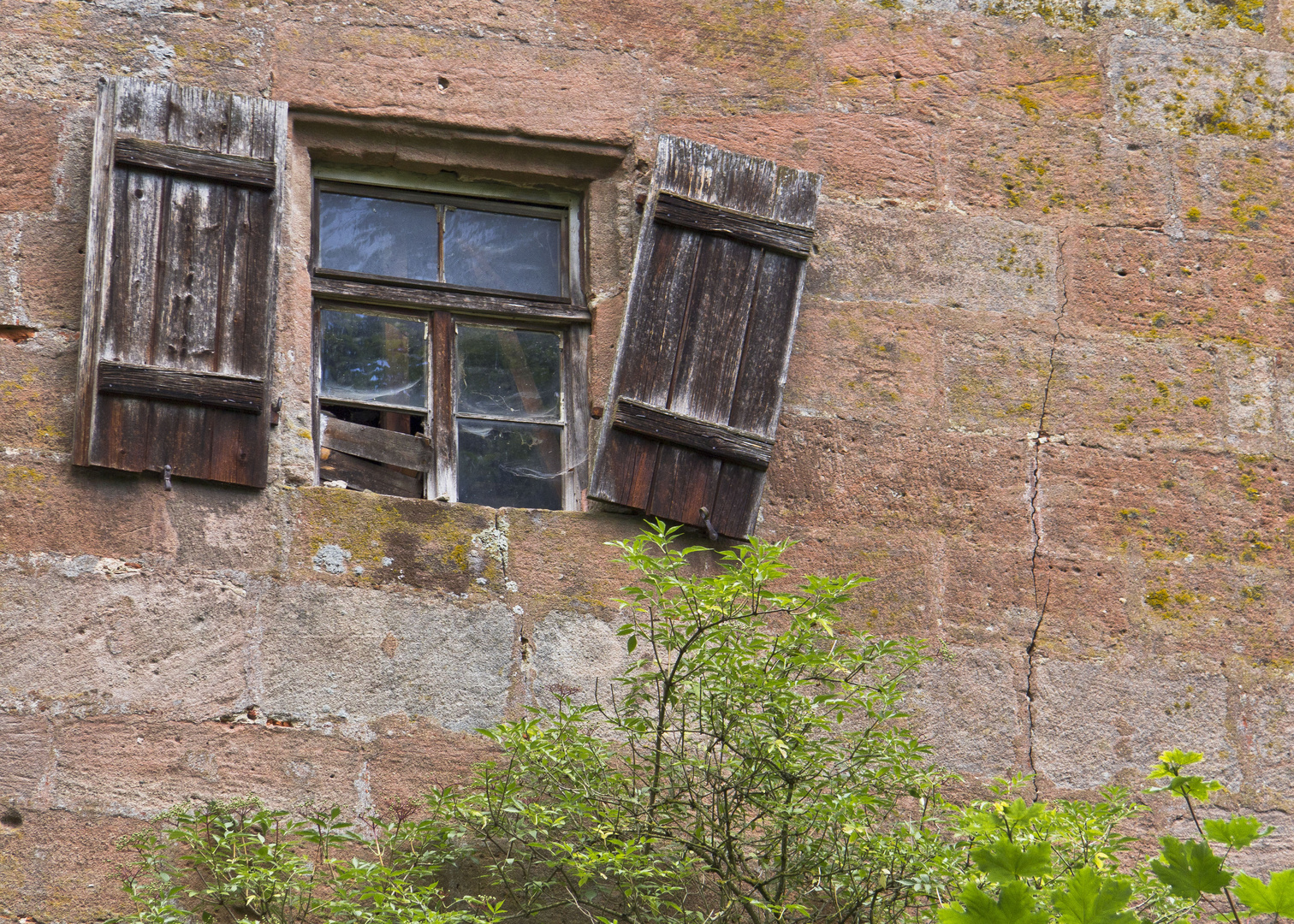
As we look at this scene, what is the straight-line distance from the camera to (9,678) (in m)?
3.08

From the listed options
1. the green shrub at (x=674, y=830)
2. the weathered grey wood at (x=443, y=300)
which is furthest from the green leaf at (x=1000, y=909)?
the weathered grey wood at (x=443, y=300)

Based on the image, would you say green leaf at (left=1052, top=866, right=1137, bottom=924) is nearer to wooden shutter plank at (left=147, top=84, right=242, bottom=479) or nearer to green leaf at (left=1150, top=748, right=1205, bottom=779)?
green leaf at (left=1150, top=748, right=1205, bottom=779)

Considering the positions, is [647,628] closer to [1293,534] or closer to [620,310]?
[620,310]

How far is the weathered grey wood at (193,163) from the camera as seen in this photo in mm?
3361

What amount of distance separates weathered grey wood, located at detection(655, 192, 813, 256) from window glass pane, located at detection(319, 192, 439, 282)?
670 mm

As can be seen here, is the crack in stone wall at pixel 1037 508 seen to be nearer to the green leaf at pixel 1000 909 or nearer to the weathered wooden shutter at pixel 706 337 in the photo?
the weathered wooden shutter at pixel 706 337

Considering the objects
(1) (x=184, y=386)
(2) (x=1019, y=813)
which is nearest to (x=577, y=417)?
(1) (x=184, y=386)

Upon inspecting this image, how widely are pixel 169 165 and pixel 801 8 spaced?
73.0 inches

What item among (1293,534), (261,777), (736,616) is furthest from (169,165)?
(1293,534)

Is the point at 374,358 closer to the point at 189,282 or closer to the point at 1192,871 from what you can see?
the point at 189,282

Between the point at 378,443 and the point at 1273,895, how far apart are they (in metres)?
2.58

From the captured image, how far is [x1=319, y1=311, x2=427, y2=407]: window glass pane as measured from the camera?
3.65 meters

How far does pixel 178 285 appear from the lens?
3.32 metres

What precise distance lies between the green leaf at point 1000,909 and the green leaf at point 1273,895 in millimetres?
222
